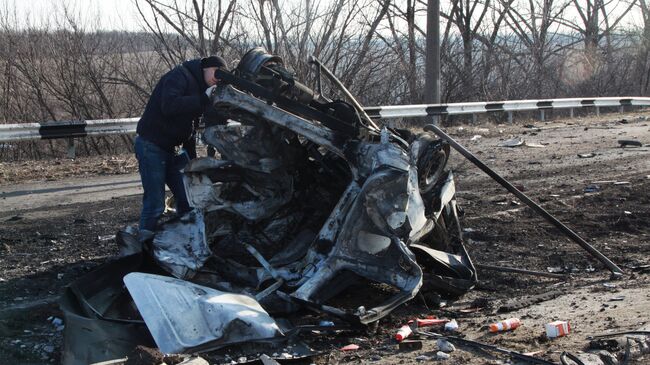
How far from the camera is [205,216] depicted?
524 centimetres

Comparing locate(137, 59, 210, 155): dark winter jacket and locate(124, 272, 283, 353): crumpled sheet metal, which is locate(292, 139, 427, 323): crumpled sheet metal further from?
locate(137, 59, 210, 155): dark winter jacket

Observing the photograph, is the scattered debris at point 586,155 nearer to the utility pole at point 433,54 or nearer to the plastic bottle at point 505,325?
the utility pole at point 433,54

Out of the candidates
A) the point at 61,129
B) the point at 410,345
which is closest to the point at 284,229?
the point at 410,345

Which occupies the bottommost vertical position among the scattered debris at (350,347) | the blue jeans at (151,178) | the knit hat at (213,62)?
the scattered debris at (350,347)

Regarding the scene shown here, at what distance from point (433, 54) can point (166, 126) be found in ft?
41.9

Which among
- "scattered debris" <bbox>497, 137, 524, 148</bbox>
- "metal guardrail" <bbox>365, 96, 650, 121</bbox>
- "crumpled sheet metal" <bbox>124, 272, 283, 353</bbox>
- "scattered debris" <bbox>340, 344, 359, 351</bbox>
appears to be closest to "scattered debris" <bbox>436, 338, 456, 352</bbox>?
"scattered debris" <bbox>340, 344, 359, 351</bbox>

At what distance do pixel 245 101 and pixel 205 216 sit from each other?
85 cm

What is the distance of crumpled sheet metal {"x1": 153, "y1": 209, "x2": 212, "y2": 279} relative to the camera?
16.5 ft

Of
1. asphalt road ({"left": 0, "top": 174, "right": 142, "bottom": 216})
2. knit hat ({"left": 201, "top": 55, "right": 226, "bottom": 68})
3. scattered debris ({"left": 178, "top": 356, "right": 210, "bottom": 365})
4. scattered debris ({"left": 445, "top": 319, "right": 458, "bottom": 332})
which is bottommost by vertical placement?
scattered debris ({"left": 445, "top": 319, "right": 458, "bottom": 332})

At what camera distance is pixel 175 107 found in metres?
5.79

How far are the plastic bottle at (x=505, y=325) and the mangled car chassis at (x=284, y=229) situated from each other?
1.77 ft

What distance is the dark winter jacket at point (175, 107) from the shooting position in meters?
5.80

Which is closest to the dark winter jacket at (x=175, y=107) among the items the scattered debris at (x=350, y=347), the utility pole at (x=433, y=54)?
the scattered debris at (x=350, y=347)

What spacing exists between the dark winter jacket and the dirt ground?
123 centimetres
